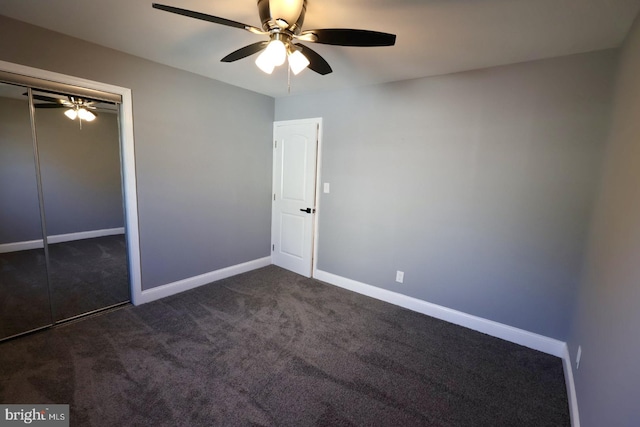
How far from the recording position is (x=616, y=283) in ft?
4.40

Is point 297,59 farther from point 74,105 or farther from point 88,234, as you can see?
point 88,234

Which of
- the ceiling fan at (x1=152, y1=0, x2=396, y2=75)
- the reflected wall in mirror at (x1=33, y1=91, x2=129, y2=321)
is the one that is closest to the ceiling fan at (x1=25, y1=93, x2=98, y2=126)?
the reflected wall in mirror at (x1=33, y1=91, x2=129, y2=321)

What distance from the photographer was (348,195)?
134 inches

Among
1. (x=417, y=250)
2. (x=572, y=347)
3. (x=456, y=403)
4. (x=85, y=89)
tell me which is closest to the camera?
(x=456, y=403)

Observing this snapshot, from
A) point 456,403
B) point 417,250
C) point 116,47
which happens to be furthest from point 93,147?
point 456,403

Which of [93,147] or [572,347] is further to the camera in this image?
[93,147]

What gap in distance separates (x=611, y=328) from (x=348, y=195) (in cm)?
247

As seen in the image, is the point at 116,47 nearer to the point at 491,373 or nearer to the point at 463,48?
the point at 463,48

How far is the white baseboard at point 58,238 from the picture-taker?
8.14 ft

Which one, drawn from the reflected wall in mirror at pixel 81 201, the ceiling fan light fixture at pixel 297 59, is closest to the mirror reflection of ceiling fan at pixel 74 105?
the reflected wall in mirror at pixel 81 201

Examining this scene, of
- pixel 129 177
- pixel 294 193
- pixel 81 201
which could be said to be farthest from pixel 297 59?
pixel 81 201

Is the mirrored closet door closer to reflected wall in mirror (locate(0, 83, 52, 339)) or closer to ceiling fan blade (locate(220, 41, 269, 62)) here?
reflected wall in mirror (locate(0, 83, 52, 339))

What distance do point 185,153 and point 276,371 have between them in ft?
7.98

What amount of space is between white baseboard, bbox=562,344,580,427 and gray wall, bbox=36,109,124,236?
4059 mm
